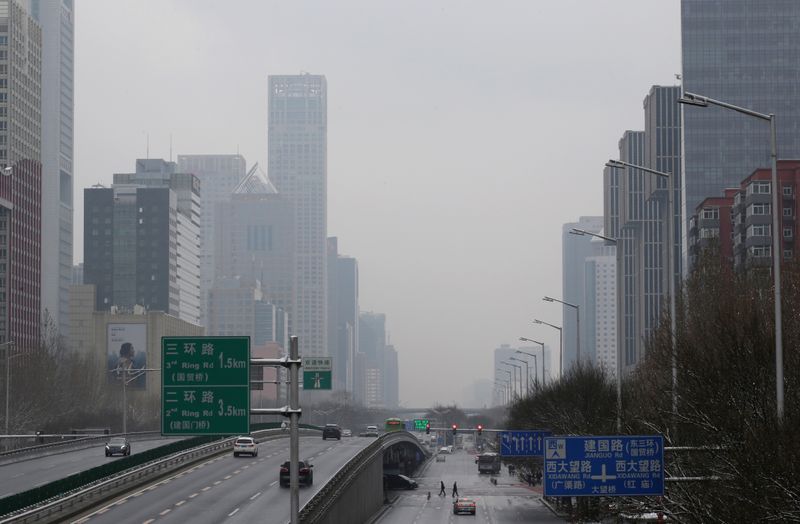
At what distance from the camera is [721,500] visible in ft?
98.8

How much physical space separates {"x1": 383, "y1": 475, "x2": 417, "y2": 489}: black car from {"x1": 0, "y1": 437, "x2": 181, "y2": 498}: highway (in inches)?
1942

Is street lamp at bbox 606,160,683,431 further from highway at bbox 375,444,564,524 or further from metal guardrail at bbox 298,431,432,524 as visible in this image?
highway at bbox 375,444,564,524

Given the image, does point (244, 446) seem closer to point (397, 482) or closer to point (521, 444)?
point (521, 444)

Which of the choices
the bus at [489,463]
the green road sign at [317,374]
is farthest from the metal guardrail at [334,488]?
the bus at [489,463]

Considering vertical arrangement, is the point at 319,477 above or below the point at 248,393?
below

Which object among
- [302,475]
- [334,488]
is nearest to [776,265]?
[334,488]

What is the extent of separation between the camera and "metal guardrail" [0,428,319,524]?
5600 cm

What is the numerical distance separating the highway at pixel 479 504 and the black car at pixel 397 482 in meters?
1.40

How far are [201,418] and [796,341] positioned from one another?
53.7ft

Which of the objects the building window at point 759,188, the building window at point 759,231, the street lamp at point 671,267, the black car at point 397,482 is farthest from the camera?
the black car at point 397,482

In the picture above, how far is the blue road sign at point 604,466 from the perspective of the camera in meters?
38.9

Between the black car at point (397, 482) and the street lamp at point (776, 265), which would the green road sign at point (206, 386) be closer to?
the street lamp at point (776, 265)

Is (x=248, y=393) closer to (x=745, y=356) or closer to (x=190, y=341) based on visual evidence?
(x=190, y=341)

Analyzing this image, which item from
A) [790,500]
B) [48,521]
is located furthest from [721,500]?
[48,521]
